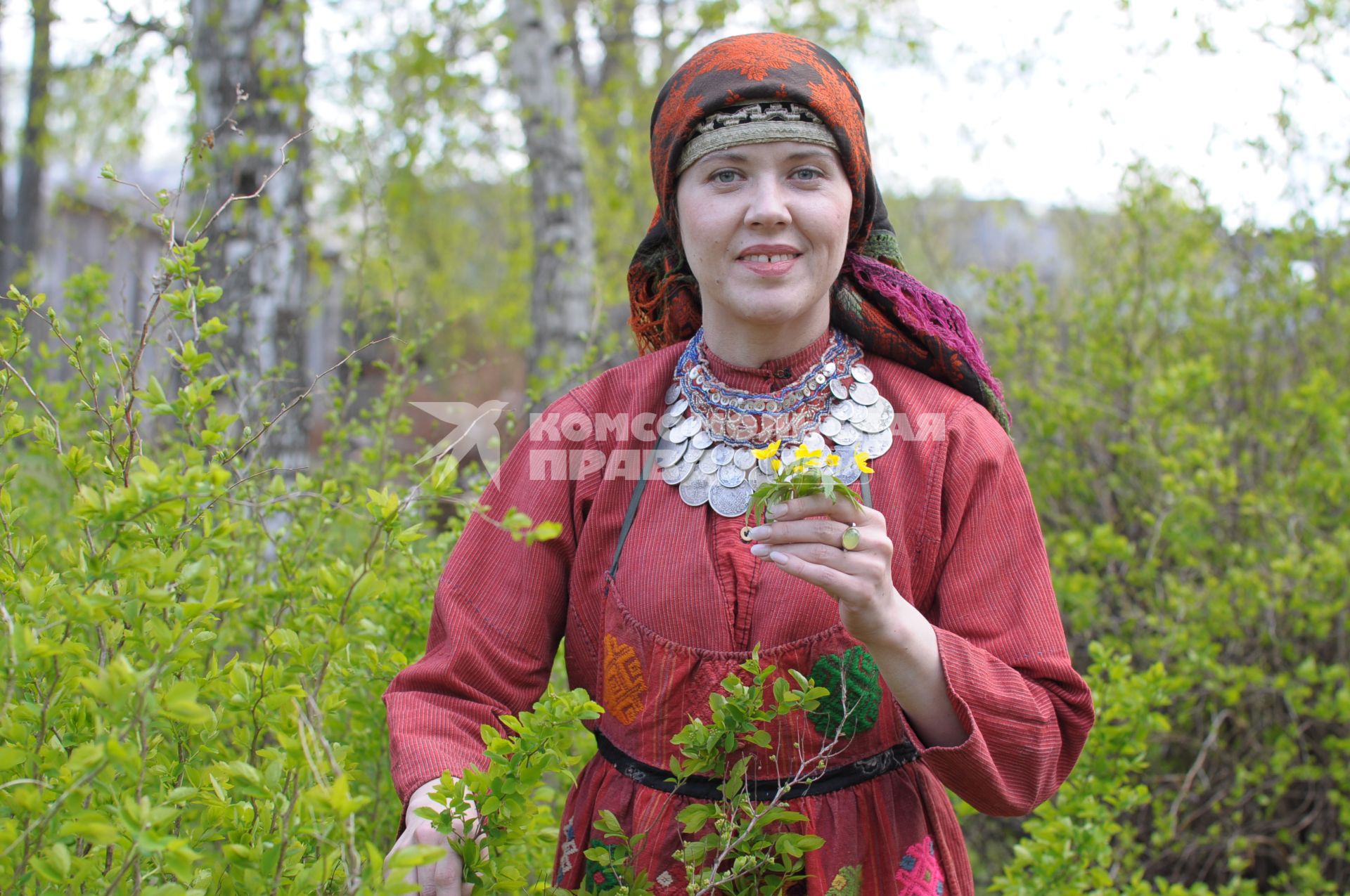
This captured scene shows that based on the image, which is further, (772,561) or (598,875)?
(598,875)

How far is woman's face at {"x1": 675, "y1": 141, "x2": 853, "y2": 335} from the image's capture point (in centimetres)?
164

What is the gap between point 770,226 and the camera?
5.34 feet

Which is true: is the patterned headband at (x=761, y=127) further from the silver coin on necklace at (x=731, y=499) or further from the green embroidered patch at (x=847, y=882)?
the green embroidered patch at (x=847, y=882)

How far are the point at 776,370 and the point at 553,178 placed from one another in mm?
3437

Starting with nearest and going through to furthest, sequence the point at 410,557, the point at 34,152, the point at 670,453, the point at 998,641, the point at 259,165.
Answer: the point at 998,641
the point at 670,453
the point at 410,557
the point at 259,165
the point at 34,152

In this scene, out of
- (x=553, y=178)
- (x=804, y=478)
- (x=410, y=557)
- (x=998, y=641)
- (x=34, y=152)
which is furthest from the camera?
(x=34, y=152)

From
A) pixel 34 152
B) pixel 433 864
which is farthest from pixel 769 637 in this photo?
pixel 34 152

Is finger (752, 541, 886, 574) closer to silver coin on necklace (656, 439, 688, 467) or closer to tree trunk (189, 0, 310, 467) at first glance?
silver coin on necklace (656, 439, 688, 467)

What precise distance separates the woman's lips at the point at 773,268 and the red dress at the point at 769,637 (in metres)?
0.16

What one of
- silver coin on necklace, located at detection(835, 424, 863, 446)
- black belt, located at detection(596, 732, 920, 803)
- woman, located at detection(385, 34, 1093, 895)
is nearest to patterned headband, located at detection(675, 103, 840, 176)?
woman, located at detection(385, 34, 1093, 895)

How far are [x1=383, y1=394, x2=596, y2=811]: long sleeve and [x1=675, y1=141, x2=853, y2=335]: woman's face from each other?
1.17 ft

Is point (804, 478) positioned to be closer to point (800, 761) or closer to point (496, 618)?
point (800, 761)

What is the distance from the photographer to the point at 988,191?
20.4 feet

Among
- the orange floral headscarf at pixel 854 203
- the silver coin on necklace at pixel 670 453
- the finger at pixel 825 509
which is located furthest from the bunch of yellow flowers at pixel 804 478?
the orange floral headscarf at pixel 854 203
